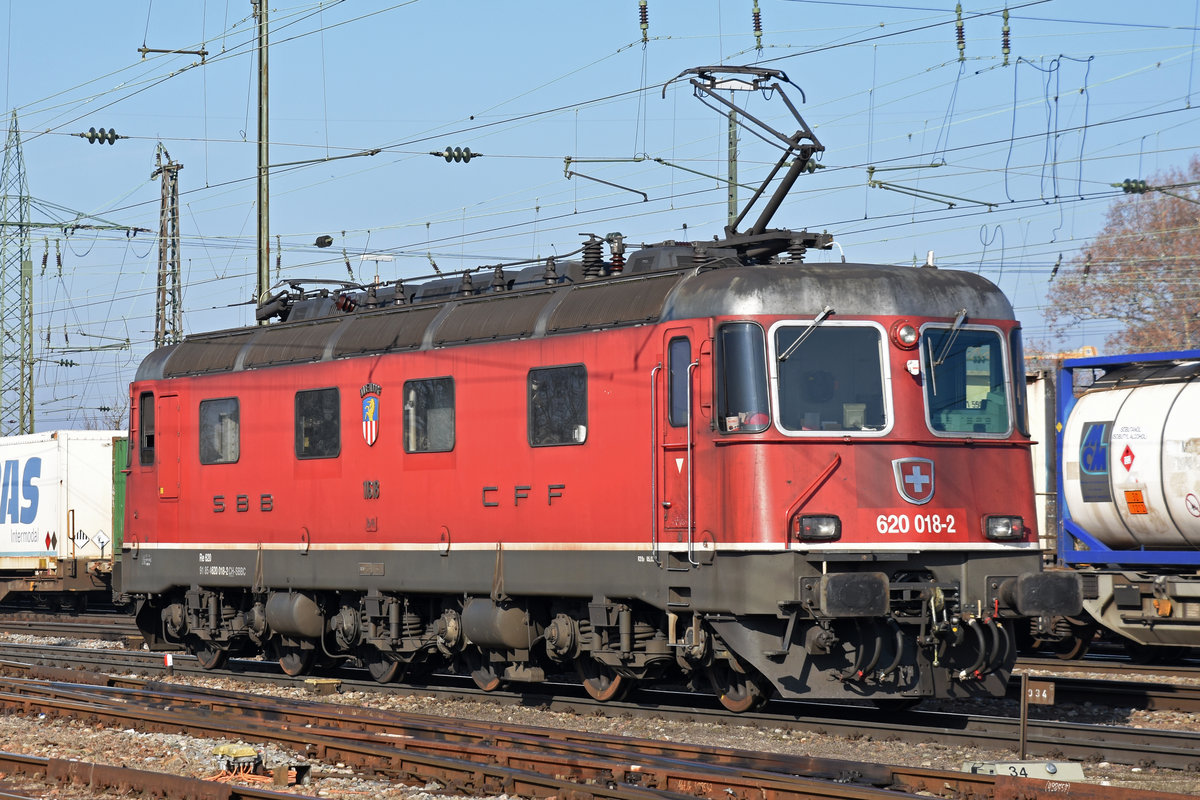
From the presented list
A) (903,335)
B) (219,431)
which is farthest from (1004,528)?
(219,431)

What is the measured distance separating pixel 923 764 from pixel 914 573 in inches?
71.3

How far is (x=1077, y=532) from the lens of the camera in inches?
754

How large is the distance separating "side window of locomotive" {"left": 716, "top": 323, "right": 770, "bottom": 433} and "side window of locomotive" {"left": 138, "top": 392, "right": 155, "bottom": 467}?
33.5 feet

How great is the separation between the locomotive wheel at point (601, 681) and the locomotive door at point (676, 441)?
2139 millimetres

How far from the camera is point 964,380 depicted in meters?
13.8

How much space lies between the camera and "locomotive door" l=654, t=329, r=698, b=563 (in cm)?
1355

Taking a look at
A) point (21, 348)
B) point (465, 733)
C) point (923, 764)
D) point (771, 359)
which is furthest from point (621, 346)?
point (21, 348)

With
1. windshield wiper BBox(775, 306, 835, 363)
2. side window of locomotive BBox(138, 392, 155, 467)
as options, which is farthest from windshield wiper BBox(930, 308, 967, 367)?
side window of locomotive BBox(138, 392, 155, 467)

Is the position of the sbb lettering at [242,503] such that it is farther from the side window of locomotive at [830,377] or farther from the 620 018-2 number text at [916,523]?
the 620 018-2 number text at [916,523]

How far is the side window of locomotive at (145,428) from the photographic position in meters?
20.8

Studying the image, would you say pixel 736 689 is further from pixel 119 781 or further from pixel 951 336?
pixel 119 781

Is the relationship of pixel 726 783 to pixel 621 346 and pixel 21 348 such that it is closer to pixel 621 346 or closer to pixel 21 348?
pixel 621 346

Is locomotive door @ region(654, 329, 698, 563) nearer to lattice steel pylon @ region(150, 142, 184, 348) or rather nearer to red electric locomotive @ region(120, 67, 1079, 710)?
red electric locomotive @ region(120, 67, 1079, 710)

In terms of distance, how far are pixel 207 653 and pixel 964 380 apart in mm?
11298
